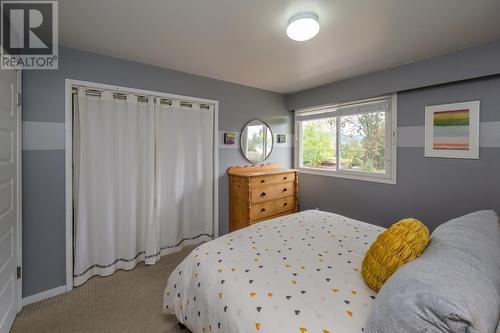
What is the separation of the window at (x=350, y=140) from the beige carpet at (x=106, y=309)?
2.79 metres

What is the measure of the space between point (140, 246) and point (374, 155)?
321cm

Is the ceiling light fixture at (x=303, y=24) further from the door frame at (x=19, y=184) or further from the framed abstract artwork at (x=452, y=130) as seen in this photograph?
the door frame at (x=19, y=184)

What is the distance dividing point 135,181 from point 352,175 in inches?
113

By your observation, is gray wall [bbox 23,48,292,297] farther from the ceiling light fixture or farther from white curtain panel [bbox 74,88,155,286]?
the ceiling light fixture

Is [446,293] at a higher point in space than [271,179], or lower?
lower

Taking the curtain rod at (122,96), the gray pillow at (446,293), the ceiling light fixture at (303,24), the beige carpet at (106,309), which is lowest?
the beige carpet at (106,309)

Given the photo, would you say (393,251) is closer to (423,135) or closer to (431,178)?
(431,178)

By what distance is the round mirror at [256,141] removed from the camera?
352cm

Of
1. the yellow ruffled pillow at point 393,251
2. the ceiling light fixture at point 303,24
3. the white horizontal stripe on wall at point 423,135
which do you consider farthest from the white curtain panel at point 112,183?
the white horizontal stripe on wall at point 423,135

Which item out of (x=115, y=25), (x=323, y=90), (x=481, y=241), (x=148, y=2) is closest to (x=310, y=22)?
(x=148, y=2)

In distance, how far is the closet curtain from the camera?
231 centimetres

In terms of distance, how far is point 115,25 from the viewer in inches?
71.6

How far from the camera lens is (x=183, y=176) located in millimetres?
2975

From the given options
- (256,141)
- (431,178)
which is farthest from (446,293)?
(256,141)
